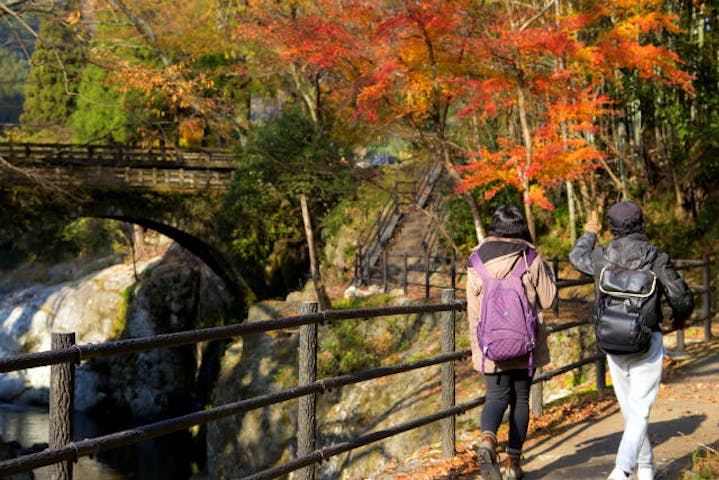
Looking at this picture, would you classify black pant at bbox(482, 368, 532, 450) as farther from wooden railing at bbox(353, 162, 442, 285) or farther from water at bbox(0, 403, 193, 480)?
water at bbox(0, 403, 193, 480)

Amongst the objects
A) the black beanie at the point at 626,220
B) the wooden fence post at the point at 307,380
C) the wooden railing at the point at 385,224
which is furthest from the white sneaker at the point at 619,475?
the wooden railing at the point at 385,224

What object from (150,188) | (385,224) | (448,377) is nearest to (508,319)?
(448,377)

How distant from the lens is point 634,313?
182 inches

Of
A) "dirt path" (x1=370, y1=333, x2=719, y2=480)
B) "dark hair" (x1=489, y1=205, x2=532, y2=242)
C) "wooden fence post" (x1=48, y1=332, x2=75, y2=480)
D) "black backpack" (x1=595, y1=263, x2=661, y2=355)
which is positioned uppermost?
"dark hair" (x1=489, y1=205, x2=532, y2=242)

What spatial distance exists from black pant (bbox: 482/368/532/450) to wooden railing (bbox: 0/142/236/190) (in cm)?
2038

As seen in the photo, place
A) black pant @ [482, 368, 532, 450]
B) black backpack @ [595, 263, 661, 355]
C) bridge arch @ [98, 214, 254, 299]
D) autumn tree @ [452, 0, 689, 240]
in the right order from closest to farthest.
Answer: black backpack @ [595, 263, 661, 355]
black pant @ [482, 368, 532, 450]
autumn tree @ [452, 0, 689, 240]
bridge arch @ [98, 214, 254, 299]

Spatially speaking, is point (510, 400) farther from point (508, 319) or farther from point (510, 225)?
point (510, 225)

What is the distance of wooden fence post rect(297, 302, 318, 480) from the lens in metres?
4.94

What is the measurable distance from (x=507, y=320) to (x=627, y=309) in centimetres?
69

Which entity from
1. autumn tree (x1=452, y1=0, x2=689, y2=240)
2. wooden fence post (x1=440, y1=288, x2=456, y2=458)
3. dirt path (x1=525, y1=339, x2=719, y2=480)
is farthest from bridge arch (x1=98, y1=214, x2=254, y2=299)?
wooden fence post (x1=440, y1=288, x2=456, y2=458)

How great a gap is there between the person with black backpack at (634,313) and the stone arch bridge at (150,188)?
826 inches

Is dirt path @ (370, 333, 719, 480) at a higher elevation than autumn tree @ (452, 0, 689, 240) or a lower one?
lower

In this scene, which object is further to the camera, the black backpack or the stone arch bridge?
the stone arch bridge

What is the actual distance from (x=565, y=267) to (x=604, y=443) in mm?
12964
